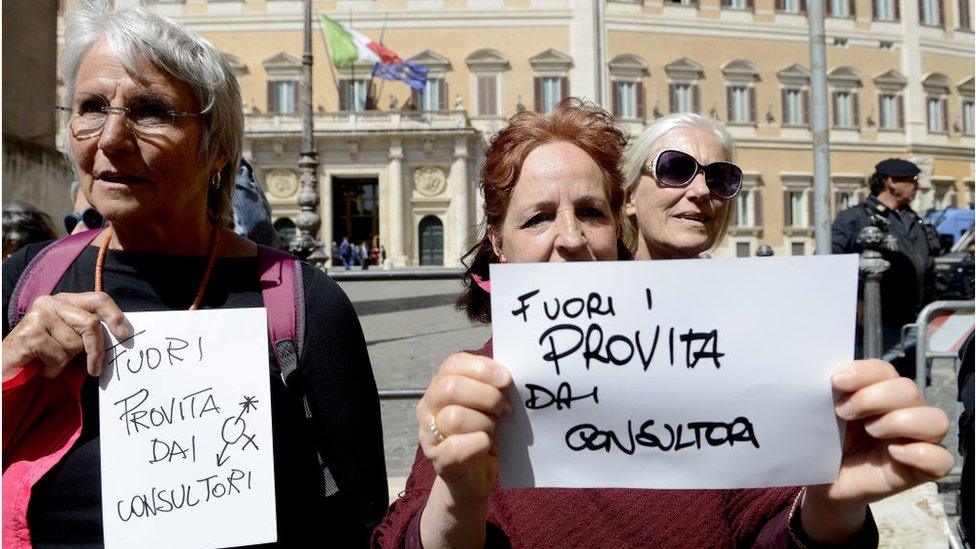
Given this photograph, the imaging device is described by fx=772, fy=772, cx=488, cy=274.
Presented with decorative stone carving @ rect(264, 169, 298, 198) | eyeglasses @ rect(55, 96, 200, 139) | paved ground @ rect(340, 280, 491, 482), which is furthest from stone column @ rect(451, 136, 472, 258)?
eyeglasses @ rect(55, 96, 200, 139)

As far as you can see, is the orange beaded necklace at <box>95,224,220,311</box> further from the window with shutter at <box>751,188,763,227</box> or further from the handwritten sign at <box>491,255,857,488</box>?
the window with shutter at <box>751,188,763,227</box>

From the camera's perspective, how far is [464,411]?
1.09 m

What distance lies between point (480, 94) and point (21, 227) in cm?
3068

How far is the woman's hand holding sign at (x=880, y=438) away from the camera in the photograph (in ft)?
3.37

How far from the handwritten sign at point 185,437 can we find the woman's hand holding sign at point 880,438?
97 centimetres

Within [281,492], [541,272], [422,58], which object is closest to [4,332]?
[281,492]

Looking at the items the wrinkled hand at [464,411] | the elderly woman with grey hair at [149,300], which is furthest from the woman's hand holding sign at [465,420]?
the elderly woman with grey hair at [149,300]

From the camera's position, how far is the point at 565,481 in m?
1.17

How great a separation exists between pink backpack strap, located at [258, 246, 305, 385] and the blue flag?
98.2 ft

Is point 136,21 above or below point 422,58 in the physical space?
below

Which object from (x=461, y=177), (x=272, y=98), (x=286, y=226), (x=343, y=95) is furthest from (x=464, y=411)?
(x=272, y=98)

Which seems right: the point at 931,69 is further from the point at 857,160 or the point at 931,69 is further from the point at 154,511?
the point at 154,511

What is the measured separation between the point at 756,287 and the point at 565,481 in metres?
0.40

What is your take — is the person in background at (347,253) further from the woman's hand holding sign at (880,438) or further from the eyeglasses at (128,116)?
the woman's hand holding sign at (880,438)
